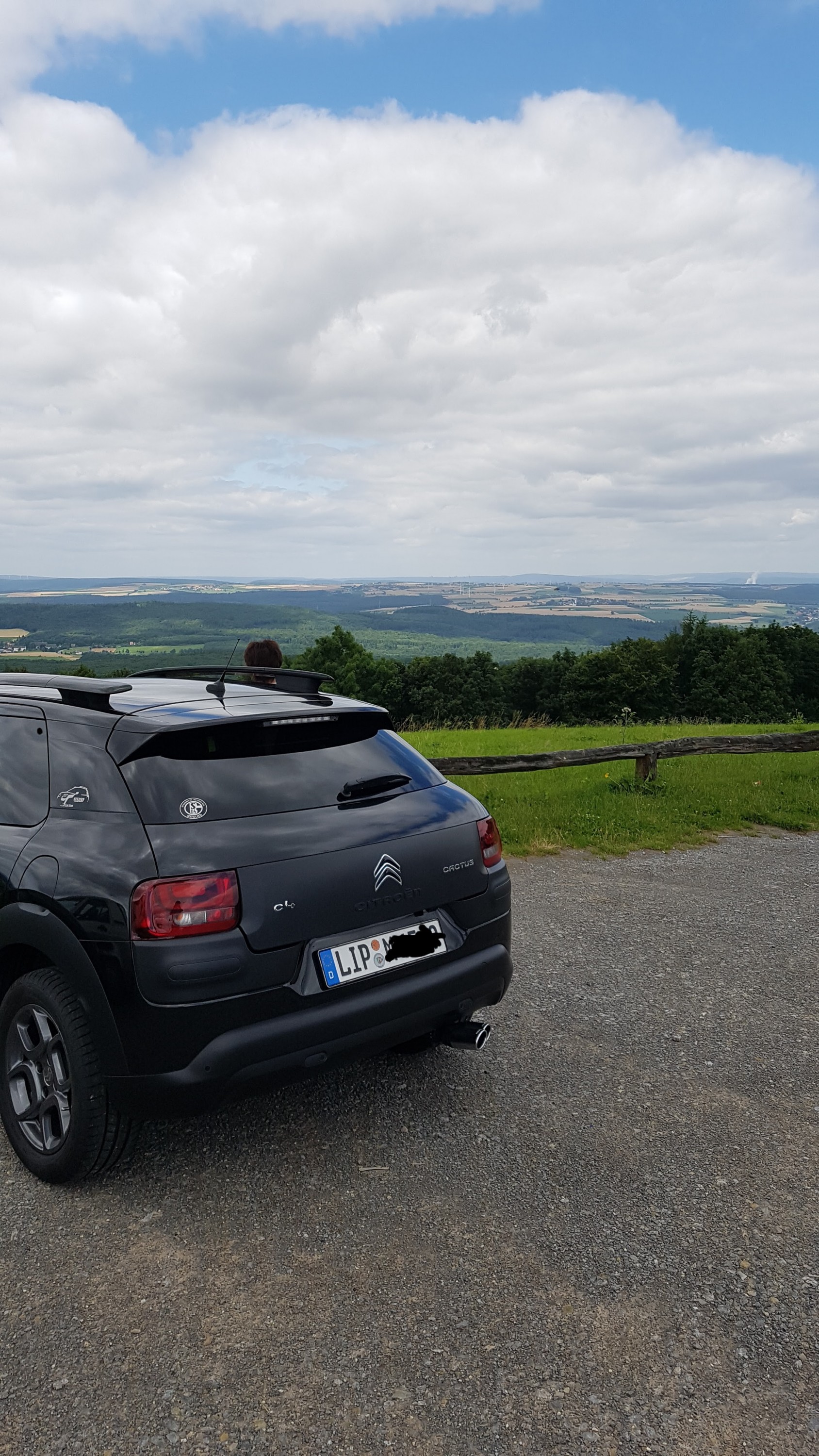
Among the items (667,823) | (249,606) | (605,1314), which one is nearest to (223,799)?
(605,1314)

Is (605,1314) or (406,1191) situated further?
(406,1191)

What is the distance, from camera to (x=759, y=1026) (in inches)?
181

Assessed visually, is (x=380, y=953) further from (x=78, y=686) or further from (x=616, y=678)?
(x=616, y=678)

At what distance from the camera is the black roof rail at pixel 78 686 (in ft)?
11.4

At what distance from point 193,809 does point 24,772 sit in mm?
979

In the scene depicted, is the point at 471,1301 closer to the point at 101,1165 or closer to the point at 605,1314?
the point at 605,1314

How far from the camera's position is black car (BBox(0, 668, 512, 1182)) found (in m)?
2.90

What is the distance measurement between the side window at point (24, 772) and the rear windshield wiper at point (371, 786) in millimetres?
1171

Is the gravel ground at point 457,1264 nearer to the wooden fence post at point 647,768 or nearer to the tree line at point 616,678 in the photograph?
the wooden fence post at point 647,768

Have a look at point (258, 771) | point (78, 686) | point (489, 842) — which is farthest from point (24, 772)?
point (489, 842)

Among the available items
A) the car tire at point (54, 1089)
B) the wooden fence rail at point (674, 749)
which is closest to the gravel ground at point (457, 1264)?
the car tire at point (54, 1089)

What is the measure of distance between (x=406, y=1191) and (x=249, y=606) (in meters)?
192

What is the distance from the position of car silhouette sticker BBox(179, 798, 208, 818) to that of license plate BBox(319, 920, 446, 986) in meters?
0.65

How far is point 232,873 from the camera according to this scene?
2951 millimetres
